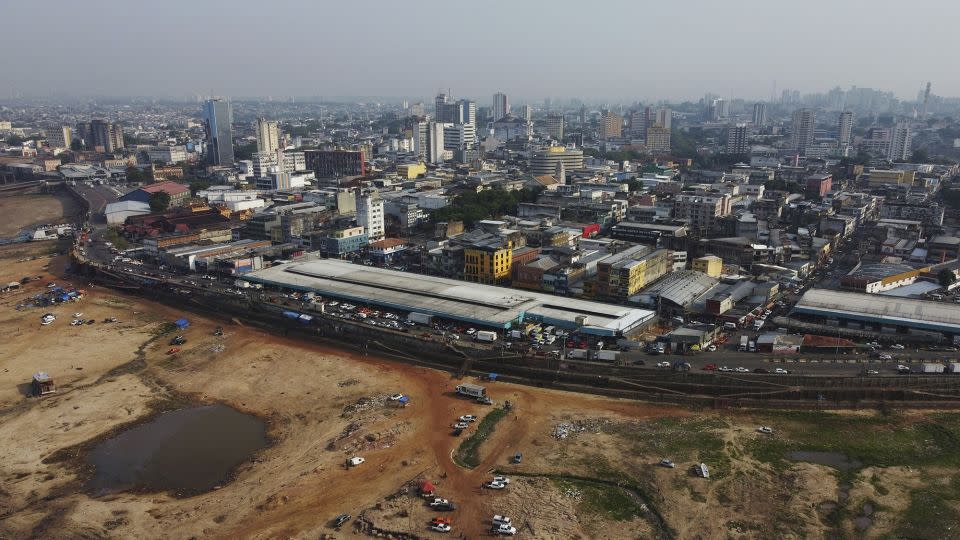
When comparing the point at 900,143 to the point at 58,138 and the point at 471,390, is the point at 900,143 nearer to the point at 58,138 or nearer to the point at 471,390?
the point at 471,390

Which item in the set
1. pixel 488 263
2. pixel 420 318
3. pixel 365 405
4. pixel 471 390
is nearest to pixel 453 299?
pixel 420 318

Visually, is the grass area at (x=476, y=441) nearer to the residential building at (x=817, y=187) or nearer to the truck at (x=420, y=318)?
the truck at (x=420, y=318)

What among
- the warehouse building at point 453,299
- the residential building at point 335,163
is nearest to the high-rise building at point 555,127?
the residential building at point 335,163

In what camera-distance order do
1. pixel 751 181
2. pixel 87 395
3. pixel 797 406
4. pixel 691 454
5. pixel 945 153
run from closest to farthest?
pixel 691 454 < pixel 797 406 < pixel 87 395 < pixel 751 181 < pixel 945 153

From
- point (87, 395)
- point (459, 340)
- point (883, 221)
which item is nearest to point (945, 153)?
point (883, 221)

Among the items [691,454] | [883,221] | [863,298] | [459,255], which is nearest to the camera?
[691,454]

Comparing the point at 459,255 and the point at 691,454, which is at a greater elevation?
the point at 459,255

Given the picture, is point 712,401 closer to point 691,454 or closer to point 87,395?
point 691,454
